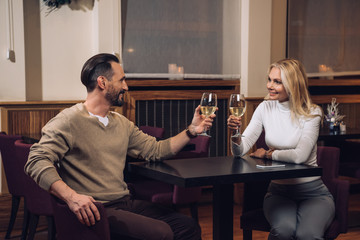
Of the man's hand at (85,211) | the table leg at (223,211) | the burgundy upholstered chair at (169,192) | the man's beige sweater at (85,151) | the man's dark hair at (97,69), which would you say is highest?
the man's dark hair at (97,69)

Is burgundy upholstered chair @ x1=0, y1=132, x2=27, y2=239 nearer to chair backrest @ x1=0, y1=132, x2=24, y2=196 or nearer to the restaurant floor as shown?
chair backrest @ x1=0, y1=132, x2=24, y2=196

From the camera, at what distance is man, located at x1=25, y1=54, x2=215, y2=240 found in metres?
1.93

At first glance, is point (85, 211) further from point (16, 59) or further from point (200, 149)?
point (16, 59)

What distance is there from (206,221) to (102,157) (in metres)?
2.16

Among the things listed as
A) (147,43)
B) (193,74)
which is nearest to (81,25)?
(147,43)

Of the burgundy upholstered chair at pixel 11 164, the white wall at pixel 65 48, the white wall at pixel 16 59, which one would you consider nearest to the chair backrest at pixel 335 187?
the burgundy upholstered chair at pixel 11 164

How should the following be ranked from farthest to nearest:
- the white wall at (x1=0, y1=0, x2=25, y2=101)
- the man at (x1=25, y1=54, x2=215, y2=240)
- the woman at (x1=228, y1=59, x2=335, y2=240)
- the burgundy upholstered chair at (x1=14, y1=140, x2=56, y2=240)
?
the white wall at (x1=0, y1=0, x2=25, y2=101)
the burgundy upholstered chair at (x1=14, y1=140, x2=56, y2=240)
the woman at (x1=228, y1=59, x2=335, y2=240)
the man at (x1=25, y1=54, x2=215, y2=240)

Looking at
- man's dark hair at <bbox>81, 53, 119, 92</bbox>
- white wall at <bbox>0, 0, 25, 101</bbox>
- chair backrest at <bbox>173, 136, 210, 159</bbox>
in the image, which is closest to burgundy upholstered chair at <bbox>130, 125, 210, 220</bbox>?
chair backrest at <bbox>173, 136, 210, 159</bbox>

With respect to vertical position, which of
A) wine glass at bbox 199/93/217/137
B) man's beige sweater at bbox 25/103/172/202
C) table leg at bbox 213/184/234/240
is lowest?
table leg at bbox 213/184/234/240

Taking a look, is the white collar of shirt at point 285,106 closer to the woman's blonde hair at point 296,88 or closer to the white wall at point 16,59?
the woman's blonde hair at point 296,88

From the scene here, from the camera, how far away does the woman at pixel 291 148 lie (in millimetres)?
2357

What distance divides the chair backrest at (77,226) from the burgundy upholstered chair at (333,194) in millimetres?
972

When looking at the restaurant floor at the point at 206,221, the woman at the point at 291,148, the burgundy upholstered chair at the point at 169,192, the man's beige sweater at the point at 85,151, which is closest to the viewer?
the man's beige sweater at the point at 85,151

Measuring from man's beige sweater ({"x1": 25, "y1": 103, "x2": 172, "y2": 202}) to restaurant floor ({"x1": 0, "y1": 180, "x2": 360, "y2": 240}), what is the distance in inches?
64.1
